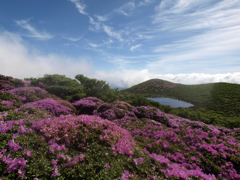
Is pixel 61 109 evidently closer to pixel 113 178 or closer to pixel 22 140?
pixel 22 140

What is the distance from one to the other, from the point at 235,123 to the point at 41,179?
1436 cm

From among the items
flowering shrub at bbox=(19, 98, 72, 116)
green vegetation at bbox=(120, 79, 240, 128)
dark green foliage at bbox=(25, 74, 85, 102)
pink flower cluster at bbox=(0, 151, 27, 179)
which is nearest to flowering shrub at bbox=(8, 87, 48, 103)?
flowering shrub at bbox=(19, 98, 72, 116)

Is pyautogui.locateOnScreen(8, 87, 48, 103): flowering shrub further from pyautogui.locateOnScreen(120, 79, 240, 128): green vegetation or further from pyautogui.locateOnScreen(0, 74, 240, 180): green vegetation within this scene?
pyautogui.locateOnScreen(120, 79, 240, 128): green vegetation

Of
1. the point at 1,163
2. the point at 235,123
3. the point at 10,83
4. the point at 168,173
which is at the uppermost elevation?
the point at 10,83

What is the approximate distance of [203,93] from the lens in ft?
109

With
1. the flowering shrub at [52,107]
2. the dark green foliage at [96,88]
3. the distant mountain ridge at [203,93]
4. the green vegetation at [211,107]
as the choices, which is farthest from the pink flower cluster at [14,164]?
the distant mountain ridge at [203,93]

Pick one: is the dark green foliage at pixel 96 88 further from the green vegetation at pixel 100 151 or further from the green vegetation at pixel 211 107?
the green vegetation at pixel 100 151

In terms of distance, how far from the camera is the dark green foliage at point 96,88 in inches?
608

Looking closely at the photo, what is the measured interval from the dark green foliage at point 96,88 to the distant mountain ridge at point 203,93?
1911cm

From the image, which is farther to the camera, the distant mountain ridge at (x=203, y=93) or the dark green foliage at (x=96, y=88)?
the distant mountain ridge at (x=203, y=93)

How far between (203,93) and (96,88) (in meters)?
32.2

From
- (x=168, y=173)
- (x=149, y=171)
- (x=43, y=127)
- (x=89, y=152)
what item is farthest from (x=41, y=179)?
(x=168, y=173)

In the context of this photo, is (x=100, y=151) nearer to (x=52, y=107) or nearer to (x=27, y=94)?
(x=52, y=107)

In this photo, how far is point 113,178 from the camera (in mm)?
3055
